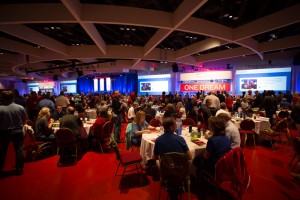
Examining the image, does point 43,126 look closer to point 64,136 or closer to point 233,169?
point 64,136

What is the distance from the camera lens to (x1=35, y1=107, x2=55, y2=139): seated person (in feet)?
15.2

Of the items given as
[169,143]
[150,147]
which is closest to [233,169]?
[169,143]

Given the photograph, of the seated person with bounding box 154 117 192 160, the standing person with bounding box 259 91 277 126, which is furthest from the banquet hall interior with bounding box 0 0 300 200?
the standing person with bounding box 259 91 277 126

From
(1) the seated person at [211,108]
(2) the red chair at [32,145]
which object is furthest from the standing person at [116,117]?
(1) the seated person at [211,108]

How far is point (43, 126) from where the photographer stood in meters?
4.66

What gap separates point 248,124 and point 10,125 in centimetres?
594

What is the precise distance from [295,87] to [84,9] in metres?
12.1

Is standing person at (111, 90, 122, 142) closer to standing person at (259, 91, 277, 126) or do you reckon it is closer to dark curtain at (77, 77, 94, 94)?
standing person at (259, 91, 277, 126)

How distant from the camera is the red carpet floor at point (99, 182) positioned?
3.03m

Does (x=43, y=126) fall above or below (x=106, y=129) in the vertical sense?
above

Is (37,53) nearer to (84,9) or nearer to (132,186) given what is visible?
(84,9)

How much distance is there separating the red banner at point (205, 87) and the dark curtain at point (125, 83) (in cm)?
511

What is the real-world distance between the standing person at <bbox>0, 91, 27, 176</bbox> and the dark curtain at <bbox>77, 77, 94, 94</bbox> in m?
17.6

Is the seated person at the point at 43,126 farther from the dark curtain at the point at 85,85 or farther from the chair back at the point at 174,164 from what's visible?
the dark curtain at the point at 85,85
